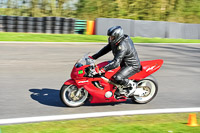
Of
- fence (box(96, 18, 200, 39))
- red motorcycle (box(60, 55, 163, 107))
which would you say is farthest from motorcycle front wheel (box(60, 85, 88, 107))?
fence (box(96, 18, 200, 39))

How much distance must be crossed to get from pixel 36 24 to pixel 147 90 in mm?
14589

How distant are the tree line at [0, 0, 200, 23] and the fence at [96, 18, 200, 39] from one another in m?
4.79

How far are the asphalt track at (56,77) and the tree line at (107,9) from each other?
32.2 feet

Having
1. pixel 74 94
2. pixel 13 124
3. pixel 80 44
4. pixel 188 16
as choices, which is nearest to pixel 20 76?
pixel 74 94

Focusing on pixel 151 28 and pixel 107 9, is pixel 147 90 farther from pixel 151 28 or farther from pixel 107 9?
pixel 107 9

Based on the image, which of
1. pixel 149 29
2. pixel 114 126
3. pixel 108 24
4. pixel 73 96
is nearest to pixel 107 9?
pixel 108 24

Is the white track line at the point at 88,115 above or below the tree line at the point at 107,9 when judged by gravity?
below

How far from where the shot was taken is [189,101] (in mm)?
8109

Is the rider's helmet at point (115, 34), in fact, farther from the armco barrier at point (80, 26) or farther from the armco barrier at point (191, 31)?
the armco barrier at point (191, 31)

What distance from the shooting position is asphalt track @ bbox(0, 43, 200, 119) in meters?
7.29

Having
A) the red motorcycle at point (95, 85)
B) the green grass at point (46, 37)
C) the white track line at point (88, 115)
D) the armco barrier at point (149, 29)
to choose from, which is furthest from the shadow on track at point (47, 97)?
the armco barrier at point (149, 29)

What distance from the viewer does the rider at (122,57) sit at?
692 centimetres

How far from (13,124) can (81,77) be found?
5.86ft

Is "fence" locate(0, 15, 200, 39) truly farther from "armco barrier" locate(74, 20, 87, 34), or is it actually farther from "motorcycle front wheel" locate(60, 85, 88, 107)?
"motorcycle front wheel" locate(60, 85, 88, 107)
